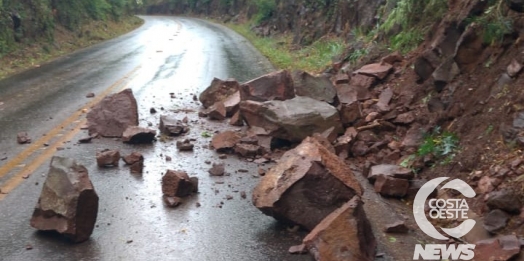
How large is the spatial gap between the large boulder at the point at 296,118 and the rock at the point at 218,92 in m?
2.22

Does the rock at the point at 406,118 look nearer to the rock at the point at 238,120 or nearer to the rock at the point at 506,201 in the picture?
the rock at the point at 238,120

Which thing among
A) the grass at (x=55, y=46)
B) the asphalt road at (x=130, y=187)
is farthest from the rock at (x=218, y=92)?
the grass at (x=55, y=46)

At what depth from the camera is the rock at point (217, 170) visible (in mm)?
7030

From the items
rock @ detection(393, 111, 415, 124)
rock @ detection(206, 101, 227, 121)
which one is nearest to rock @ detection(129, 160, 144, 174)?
rock @ detection(206, 101, 227, 121)

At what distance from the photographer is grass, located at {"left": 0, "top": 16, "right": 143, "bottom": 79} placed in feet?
57.9

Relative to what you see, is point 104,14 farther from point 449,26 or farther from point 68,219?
point 68,219

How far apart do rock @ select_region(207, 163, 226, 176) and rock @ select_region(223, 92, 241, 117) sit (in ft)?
9.81

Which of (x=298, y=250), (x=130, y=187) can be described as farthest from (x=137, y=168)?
(x=298, y=250)

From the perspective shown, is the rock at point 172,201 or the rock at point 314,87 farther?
the rock at point 314,87

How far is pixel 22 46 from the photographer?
19.8 m

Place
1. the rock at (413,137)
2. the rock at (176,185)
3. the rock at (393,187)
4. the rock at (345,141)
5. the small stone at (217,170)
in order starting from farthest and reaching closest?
the rock at (345,141) → the rock at (413,137) → the small stone at (217,170) → the rock at (393,187) → the rock at (176,185)

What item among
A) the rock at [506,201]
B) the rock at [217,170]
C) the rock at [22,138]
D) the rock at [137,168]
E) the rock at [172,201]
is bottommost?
the rock at [22,138]

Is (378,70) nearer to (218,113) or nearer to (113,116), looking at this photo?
(218,113)

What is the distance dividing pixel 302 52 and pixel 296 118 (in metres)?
11.9
